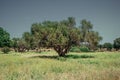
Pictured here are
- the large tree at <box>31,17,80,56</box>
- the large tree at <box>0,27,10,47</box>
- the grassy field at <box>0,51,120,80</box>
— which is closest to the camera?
the grassy field at <box>0,51,120,80</box>

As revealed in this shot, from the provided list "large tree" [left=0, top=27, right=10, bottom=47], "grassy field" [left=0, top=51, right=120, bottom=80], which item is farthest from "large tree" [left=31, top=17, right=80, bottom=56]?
"large tree" [left=0, top=27, right=10, bottom=47]

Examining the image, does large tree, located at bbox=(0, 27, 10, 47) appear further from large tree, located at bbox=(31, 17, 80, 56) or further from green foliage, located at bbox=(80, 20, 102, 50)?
green foliage, located at bbox=(80, 20, 102, 50)

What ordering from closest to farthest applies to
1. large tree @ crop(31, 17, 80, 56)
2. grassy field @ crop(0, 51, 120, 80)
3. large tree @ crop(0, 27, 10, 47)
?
grassy field @ crop(0, 51, 120, 80) < large tree @ crop(31, 17, 80, 56) < large tree @ crop(0, 27, 10, 47)

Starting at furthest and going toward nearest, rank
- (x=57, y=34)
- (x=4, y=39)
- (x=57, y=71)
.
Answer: (x=4, y=39) < (x=57, y=34) < (x=57, y=71)

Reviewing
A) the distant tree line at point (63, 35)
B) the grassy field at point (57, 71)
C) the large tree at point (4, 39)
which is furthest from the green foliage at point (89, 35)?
the large tree at point (4, 39)

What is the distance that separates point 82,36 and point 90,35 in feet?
6.44

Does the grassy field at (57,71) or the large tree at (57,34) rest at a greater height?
the large tree at (57,34)

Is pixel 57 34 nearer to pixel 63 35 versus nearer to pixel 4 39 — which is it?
pixel 63 35

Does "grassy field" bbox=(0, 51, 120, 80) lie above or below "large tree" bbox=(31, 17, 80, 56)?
below

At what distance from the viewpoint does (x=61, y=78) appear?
10.8m

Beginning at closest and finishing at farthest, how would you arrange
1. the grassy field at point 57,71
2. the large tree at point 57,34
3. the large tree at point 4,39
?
the grassy field at point 57,71
the large tree at point 57,34
the large tree at point 4,39

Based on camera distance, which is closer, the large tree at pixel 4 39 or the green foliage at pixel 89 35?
the green foliage at pixel 89 35

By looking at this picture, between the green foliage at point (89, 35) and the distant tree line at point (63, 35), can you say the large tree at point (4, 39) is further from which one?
the green foliage at point (89, 35)

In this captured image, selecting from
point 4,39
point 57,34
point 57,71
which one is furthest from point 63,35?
point 4,39
